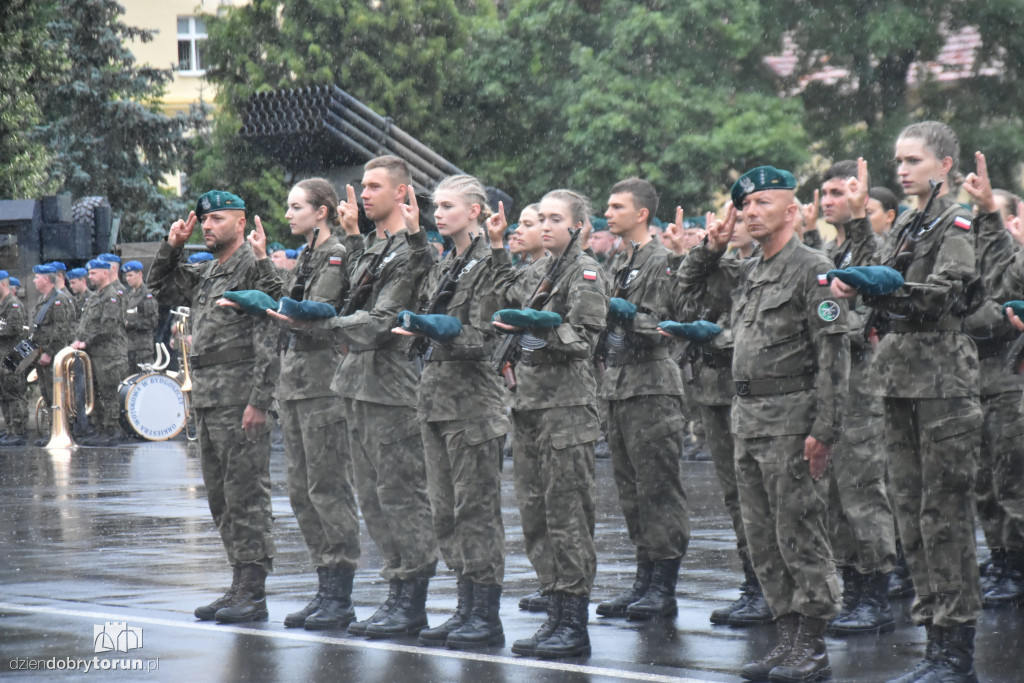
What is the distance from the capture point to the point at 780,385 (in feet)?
21.8

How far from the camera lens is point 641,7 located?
2641 cm

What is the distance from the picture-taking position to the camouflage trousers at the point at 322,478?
8008mm

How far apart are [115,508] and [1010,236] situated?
8172mm

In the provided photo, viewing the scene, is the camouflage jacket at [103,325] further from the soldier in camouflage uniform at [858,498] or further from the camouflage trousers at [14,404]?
the soldier in camouflage uniform at [858,498]

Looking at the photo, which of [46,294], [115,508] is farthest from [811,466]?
[46,294]

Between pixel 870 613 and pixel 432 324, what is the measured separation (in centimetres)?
260

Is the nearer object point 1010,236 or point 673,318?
point 1010,236

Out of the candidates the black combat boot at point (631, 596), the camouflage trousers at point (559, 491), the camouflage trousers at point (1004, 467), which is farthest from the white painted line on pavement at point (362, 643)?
the camouflage trousers at point (1004, 467)

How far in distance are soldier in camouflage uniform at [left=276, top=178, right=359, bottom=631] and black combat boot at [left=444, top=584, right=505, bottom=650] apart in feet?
2.62

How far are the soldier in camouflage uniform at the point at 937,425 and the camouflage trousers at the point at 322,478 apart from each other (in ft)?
9.29

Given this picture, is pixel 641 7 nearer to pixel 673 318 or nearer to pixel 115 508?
pixel 115 508

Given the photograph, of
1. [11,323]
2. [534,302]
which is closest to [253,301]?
[534,302]

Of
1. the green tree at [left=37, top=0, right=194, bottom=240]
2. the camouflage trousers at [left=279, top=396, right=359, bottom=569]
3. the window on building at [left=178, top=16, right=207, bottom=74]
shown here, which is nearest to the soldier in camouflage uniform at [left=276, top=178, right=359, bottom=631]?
the camouflage trousers at [left=279, top=396, right=359, bottom=569]

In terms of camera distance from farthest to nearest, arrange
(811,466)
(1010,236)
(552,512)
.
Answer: (1010,236), (552,512), (811,466)
